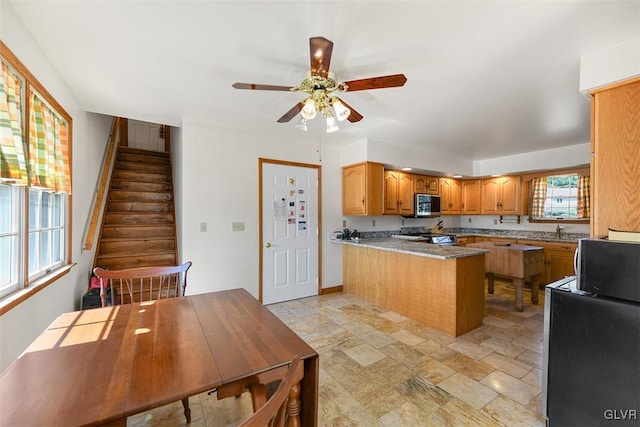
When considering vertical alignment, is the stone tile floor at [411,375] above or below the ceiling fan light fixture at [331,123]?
below

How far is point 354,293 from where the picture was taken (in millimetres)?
4402

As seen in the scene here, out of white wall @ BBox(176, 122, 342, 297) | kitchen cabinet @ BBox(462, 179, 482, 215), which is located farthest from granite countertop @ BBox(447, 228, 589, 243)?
white wall @ BBox(176, 122, 342, 297)

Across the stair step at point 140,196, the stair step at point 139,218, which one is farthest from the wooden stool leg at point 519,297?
the stair step at point 140,196

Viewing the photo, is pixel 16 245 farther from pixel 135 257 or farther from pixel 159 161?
pixel 159 161

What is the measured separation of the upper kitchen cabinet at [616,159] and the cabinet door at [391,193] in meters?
2.85

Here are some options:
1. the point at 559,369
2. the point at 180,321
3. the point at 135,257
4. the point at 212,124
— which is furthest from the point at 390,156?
the point at 135,257

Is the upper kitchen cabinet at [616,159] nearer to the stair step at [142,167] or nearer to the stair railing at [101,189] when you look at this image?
the stair railing at [101,189]

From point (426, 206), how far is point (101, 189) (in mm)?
5349

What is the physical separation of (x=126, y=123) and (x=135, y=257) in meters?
3.34

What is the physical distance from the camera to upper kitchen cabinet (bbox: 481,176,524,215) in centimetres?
529

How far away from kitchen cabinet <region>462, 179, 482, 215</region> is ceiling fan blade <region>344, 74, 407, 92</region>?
4972 mm

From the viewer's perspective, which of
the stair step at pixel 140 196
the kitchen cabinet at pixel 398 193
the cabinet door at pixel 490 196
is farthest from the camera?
the cabinet door at pixel 490 196

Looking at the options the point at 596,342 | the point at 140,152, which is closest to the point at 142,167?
the point at 140,152

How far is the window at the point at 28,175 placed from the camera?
150cm
